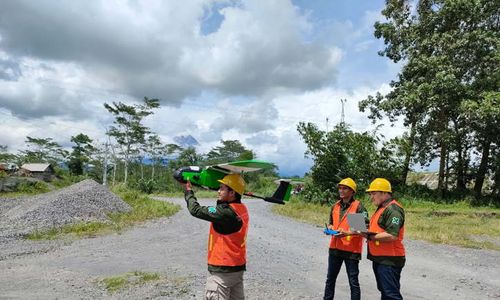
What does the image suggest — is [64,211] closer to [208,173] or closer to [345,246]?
[345,246]

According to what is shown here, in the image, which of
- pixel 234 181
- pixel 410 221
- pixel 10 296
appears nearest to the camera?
pixel 234 181

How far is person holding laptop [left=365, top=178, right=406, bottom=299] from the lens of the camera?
4723mm

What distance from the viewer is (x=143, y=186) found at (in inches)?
1644

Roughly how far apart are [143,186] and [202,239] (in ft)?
98.3

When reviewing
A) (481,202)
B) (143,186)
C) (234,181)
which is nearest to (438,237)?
(234,181)

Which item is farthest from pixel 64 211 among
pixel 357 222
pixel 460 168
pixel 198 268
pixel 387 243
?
pixel 460 168

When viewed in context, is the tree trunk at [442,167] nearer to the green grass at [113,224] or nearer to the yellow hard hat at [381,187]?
the green grass at [113,224]

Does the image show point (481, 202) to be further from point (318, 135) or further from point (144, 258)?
point (144, 258)

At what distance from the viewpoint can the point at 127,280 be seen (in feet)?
25.5

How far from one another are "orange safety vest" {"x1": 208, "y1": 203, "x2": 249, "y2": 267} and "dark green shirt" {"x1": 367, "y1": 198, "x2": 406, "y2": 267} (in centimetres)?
165

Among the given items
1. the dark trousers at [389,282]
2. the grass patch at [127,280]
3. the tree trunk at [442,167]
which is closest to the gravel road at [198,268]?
the grass patch at [127,280]

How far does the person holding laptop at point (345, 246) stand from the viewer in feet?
18.0

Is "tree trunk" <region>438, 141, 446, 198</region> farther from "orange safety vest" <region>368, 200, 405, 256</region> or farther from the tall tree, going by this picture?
"orange safety vest" <region>368, 200, 405, 256</region>

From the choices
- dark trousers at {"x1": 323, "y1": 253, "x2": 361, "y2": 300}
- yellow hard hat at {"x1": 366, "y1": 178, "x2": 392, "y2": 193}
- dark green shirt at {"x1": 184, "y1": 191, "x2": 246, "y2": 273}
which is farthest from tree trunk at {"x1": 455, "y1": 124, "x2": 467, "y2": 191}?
dark green shirt at {"x1": 184, "y1": 191, "x2": 246, "y2": 273}
